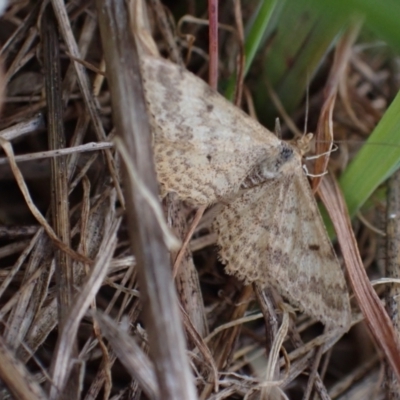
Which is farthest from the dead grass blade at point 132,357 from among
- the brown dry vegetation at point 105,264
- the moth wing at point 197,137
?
the moth wing at point 197,137

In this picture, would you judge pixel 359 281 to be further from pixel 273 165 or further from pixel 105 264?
pixel 105 264

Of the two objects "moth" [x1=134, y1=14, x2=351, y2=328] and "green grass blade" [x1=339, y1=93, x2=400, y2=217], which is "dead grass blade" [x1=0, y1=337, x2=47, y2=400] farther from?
"green grass blade" [x1=339, y1=93, x2=400, y2=217]

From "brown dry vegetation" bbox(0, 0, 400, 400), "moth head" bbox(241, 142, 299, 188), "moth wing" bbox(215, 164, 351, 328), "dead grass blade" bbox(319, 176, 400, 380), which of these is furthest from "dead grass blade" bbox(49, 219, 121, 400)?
"dead grass blade" bbox(319, 176, 400, 380)

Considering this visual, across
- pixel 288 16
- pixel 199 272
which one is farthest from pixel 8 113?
pixel 288 16

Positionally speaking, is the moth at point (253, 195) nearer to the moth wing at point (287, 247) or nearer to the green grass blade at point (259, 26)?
the moth wing at point (287, 247)

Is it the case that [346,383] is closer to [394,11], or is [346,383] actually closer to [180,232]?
[180,232]
